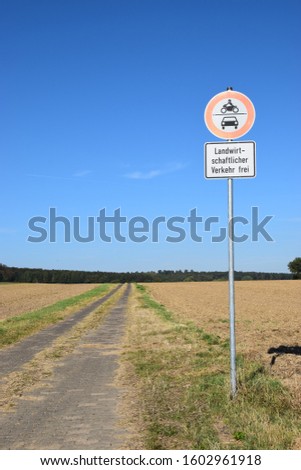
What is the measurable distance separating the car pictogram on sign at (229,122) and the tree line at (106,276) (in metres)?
160

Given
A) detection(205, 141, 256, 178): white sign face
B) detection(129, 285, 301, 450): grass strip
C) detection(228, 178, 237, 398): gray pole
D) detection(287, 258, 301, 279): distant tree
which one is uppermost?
detection(287, 258, 301, 279): distant tree

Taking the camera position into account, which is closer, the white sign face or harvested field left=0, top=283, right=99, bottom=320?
the white sign face

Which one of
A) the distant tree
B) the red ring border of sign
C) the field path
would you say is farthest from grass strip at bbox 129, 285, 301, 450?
the distant tree

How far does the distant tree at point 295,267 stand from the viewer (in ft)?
438

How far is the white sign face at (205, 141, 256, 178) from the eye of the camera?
6.95 meters

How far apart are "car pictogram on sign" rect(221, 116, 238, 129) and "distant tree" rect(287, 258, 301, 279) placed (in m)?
132

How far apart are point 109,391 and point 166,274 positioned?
A: 191 meters

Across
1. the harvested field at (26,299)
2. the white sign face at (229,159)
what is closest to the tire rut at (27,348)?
the white sign face at (229,159)

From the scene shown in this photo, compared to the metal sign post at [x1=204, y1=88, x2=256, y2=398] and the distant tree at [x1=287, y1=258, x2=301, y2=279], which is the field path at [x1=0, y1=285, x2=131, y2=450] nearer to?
the metal sign post at [x1=204, y1=88, x2=256, y2=398]

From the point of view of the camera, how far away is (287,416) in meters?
5.72

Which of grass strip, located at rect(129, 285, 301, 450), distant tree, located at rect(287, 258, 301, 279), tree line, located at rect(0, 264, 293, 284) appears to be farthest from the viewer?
tree line, located at rect(0, 264, 293, 284)

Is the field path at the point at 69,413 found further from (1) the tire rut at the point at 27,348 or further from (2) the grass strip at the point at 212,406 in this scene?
(1) the tire rut at the point at 27,348
